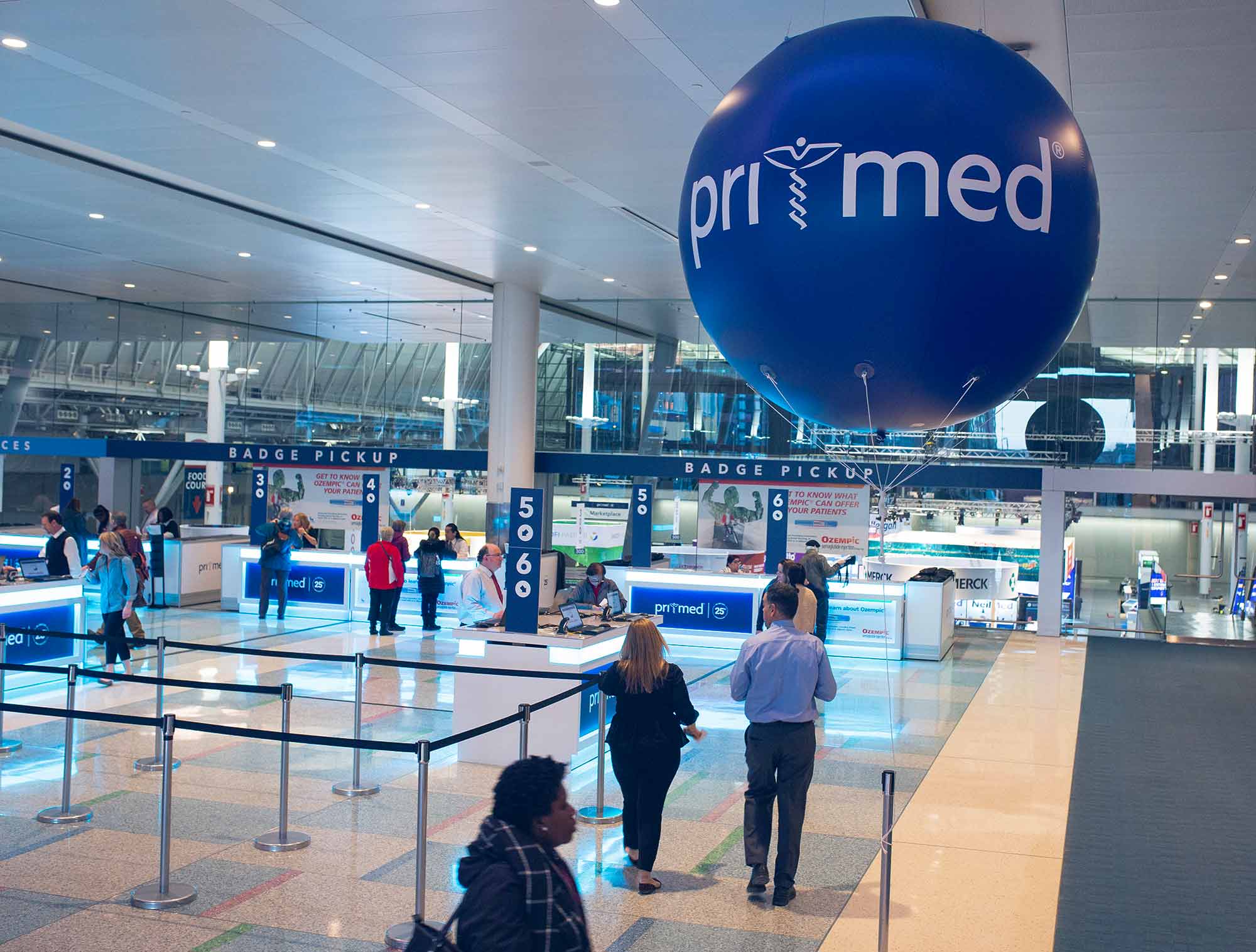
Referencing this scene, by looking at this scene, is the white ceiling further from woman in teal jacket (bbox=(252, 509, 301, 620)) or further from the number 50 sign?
woman in teal jacket (bbox=(252, 509, 301, 620))

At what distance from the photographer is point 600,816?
23.2 feet

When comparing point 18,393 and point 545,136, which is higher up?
point 545,136

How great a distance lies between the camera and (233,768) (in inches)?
322

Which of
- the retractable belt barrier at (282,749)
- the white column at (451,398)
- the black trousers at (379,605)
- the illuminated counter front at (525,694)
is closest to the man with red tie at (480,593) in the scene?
the illuminated counter front at (525,694)

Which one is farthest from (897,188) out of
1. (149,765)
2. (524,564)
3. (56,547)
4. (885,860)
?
(56,547)

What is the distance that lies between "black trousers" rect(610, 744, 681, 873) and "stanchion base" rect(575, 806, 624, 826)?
3.44ft

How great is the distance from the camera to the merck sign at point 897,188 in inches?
118

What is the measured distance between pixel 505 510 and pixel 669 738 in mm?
13115

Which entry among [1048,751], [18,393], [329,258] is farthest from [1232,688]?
[18,393]

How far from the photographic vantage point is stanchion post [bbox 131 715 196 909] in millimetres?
5465

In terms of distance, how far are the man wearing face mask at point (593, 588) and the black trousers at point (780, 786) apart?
16.9 feet

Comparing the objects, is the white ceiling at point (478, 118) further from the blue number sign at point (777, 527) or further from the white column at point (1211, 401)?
the blue number sign at point (777, 527)

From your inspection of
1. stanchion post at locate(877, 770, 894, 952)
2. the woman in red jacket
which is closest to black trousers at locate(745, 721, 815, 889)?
stanchion post at locate(877, 770, 894, 952)

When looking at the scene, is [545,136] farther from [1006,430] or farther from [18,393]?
[18,393]
